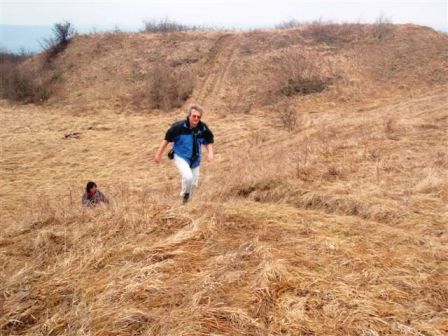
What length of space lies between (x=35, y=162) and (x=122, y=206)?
8458mm

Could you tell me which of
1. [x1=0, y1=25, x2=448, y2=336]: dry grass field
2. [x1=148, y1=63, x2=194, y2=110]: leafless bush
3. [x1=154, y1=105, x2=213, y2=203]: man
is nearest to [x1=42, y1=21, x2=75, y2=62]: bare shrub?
[x1=148, y1=63, x2=194, y2=110]: leafless bush

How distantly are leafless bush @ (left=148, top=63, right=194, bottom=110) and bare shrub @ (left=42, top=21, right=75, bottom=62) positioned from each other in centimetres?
754

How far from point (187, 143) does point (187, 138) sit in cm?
7

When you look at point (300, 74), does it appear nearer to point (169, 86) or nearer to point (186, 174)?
point (169, 86)

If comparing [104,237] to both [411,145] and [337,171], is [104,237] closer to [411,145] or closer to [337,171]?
[337,171]

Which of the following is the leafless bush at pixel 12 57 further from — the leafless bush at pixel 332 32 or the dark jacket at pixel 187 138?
the dark jacket at pixel 187 138

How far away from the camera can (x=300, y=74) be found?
18531mm

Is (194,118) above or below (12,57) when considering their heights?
below

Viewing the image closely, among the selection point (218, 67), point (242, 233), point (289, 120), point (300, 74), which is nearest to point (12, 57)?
point (218, 67)

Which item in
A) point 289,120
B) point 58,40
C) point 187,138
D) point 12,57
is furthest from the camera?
point 12,57

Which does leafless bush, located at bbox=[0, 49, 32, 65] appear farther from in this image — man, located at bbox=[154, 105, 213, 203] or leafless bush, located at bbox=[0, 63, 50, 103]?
man, located at bbox=[154, 105, 213, 203]

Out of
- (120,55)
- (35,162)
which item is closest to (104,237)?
(35,162)

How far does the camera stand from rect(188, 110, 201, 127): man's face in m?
5.93

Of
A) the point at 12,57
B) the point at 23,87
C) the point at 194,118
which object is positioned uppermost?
the point at 12,57
